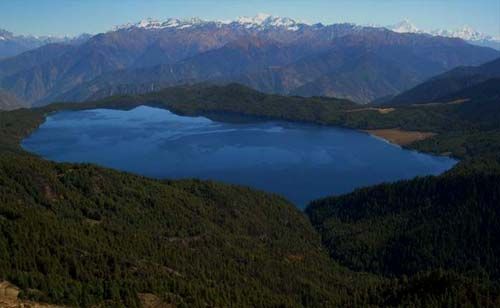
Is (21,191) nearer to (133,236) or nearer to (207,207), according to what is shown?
(133,236)

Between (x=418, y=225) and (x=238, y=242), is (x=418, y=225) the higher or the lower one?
the higher one

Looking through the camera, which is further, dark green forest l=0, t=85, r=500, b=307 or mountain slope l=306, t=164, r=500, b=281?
mountain slope l=306, t=164, r=500, b=281

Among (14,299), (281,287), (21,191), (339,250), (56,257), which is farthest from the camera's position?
(339,250)

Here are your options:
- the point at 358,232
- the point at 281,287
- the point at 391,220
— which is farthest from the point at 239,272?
the point at 391,220

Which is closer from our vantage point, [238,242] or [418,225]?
[238,242]

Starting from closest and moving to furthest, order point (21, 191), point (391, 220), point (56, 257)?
point (56, 257)
point (21, 191)
point (391, 220)

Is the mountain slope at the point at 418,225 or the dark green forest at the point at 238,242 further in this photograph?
the mountain slope at the point at 418,225

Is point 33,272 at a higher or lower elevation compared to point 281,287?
higher

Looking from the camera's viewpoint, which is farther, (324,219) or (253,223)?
(324,219)
